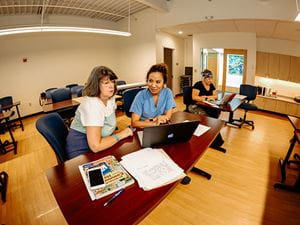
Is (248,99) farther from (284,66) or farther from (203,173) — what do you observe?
(203,173)

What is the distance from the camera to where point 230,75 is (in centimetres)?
786

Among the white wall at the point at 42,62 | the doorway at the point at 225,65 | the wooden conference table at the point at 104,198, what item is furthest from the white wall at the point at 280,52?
the white wall at the point at 42,62

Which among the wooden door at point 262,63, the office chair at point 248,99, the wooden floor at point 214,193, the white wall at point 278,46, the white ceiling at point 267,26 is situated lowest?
the wooden floor at point 214,193

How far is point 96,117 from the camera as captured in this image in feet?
4.35

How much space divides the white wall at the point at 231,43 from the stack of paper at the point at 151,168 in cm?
581

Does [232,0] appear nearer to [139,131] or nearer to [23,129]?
[139,131]

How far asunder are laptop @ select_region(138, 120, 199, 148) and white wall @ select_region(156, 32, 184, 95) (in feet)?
18.2

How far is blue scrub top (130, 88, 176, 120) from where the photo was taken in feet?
6.35

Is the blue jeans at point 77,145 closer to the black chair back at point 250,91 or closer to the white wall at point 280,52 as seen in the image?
the black chair back at point 250,91

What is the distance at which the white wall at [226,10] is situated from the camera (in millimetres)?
3648

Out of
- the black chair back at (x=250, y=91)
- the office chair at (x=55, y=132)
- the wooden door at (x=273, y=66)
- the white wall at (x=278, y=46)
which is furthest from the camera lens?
the wooden door at (x=273, y=66)

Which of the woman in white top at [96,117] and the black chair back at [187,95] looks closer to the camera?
the woman in white top at [96,117]

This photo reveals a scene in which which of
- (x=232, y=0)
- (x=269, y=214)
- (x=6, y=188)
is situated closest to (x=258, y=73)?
(x=232, y=0)

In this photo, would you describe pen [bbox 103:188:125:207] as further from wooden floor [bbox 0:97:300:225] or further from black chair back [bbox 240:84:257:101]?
black chair back [bbox 240:84:257:101]
